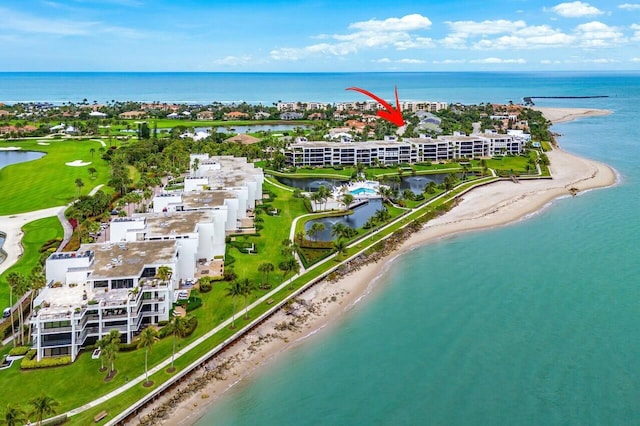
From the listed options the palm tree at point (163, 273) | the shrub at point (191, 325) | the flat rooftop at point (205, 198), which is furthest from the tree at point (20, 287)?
the flat rooftop at point (205, 198)

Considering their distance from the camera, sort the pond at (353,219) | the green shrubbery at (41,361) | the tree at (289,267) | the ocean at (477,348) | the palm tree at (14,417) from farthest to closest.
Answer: the pond at (353,219) → the tree at (289,267) → the green shrubbery at (41,361) → the ocean at (477,348) → the palm tree at (14,417)

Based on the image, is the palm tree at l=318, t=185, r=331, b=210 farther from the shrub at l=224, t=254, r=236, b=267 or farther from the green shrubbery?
the green shrubbery

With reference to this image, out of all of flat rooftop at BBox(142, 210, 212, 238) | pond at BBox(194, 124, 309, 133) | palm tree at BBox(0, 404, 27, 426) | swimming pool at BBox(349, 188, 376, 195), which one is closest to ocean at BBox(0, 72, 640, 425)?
palm tree at BBox(0, 404, 27, 426)

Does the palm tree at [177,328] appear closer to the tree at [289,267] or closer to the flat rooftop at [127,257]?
the flat rooftop at [127,257]

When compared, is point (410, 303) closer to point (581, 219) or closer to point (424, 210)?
point (424, 210)

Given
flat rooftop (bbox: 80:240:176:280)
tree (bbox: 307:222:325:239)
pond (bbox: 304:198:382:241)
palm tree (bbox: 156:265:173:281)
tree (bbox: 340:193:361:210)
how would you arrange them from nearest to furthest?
flat rooftop (bbox: 80:240:176:280) → palm tree (bbox: 156:265:173:281) → tree (bbox: 307:222:325:239) → pond (bbox: 304:198:382:241) → tree (bbox: 340:193:361:210)

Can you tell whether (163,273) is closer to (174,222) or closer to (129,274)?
(129,274)
